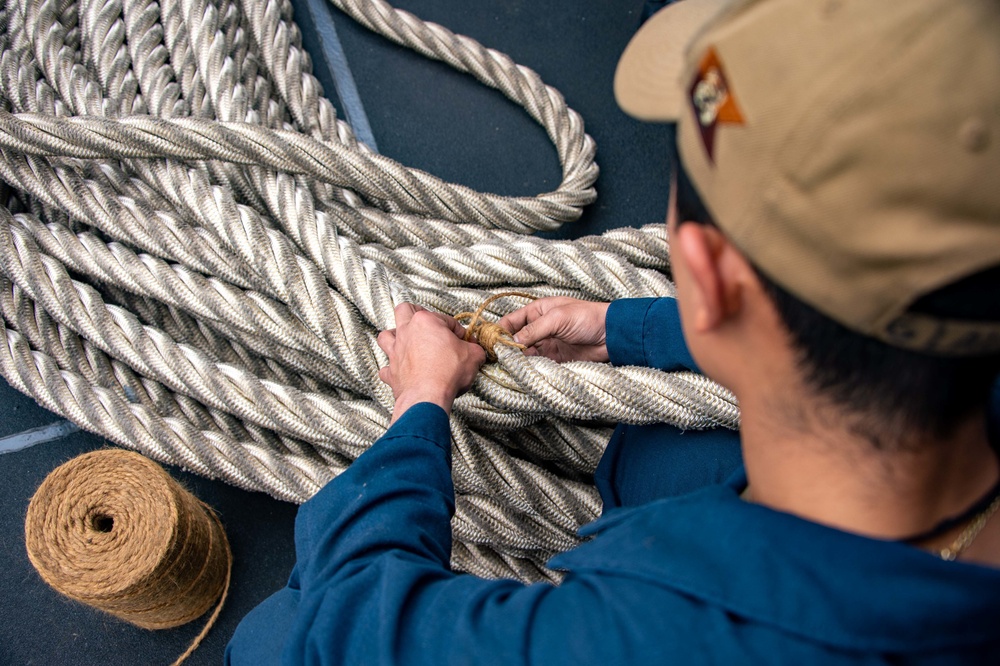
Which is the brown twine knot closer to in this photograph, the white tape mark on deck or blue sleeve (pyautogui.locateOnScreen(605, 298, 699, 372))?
blue sleeve (pyautogui.locateOnScreen(605, 298, 699, 372))

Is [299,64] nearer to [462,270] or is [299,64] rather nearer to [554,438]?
[462,270]

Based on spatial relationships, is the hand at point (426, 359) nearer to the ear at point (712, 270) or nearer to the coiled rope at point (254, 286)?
the coiled rope at point (254, 286)

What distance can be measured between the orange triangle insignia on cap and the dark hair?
9cm

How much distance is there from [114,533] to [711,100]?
87 cm

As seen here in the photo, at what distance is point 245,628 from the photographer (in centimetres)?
79

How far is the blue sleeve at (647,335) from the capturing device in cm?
85

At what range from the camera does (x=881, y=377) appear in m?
0.43

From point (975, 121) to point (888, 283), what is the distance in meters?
0.09

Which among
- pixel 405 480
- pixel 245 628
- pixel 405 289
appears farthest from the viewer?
pixel 405 289

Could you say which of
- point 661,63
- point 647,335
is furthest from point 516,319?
point 661,63

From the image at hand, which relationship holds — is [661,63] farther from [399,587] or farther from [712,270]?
[399,587]

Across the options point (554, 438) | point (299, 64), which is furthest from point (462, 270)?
point (299, 64)

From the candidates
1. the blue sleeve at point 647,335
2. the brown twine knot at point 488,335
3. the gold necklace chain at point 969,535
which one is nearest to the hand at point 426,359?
the brown twine knot at point 488,335

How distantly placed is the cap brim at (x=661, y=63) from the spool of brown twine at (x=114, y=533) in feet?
2.44
